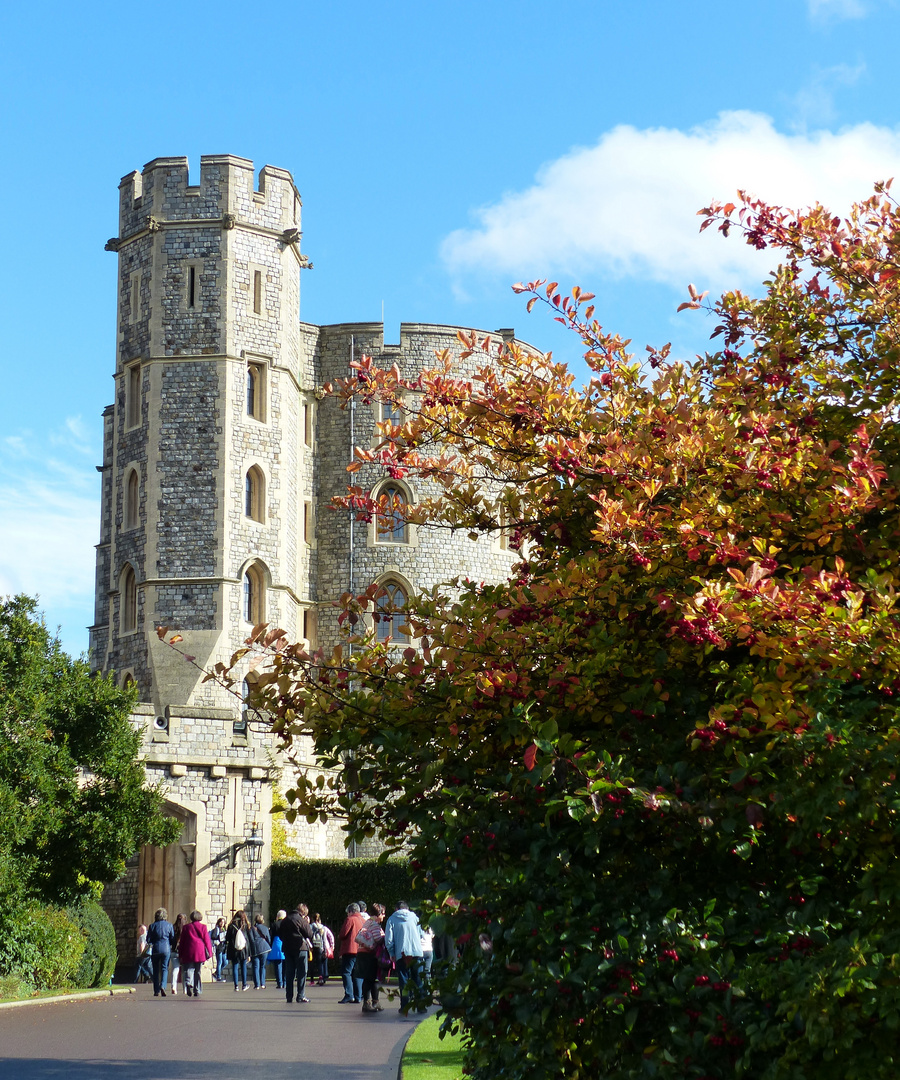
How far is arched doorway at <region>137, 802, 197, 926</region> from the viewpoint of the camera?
86.1ft

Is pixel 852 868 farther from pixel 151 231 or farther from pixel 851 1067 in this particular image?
pixel 151 231

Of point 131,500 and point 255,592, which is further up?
point 131,500

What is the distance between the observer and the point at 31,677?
64.2 ft

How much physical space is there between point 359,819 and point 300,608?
97.5 ft

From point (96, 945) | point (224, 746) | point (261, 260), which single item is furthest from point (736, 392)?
point (261, 260)

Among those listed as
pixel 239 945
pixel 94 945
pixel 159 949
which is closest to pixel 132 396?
pixel 239 945

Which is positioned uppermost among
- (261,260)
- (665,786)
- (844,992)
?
(261,260)

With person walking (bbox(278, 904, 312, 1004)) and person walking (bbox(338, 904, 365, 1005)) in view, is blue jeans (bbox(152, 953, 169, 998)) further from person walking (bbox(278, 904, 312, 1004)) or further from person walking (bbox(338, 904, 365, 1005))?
person walking (bbox(338, 904, 365, 1005))

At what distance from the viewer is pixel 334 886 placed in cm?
2733

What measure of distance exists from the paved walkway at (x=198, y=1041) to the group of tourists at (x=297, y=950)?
57cm

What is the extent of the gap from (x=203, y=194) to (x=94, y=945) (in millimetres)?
18834

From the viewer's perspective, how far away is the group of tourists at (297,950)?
634 inches

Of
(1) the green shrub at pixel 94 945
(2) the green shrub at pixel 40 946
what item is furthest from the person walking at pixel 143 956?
(2) the green shrub at pixel 40 946

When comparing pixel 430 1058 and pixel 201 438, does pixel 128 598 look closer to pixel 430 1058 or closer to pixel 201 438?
pixel 201 438
